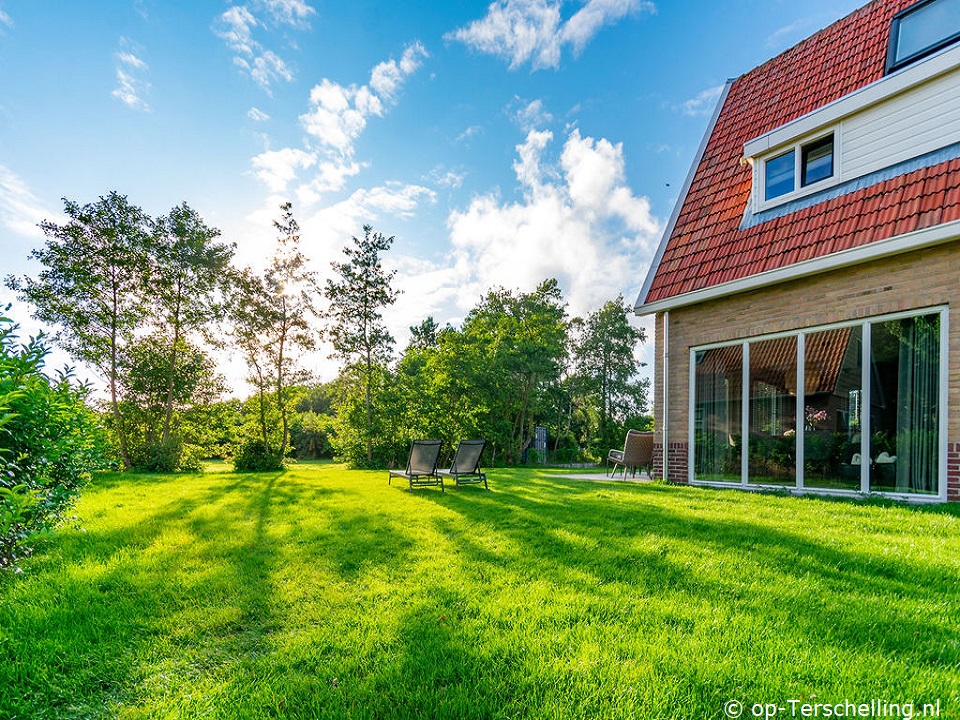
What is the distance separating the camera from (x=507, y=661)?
7.61ft

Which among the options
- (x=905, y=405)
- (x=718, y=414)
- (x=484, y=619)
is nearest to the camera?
(x=484, y=619)

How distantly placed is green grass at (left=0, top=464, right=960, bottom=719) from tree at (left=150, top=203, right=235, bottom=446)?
1347 centimetres

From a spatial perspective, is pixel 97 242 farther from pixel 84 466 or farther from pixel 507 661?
pixel 507 661

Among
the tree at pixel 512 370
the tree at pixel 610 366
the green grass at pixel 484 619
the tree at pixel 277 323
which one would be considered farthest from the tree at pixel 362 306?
the tree at pixel 610 366

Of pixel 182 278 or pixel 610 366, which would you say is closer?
pixel 182 278

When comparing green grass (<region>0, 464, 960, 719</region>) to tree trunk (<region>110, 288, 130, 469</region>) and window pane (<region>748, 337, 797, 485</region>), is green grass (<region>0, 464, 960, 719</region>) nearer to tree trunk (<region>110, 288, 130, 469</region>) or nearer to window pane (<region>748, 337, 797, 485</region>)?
window pane (<region>748, 337, 797, 485</region>)

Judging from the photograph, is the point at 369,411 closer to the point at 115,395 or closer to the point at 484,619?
the point at 115,395

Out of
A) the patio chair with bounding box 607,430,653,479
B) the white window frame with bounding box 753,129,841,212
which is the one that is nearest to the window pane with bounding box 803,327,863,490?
the white window frame with bounding box 753,129,841,212

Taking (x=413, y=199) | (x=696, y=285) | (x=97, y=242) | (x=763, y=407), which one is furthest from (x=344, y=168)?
(x=763, y=407)

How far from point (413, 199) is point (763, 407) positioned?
33.9ft

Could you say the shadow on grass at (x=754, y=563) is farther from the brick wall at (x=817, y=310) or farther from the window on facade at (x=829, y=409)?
the brick wall at (x=817, y=310)

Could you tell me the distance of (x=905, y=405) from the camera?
21.2 ft

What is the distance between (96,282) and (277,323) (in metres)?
5.73

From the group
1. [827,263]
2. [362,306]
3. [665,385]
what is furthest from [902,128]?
[362,306]
